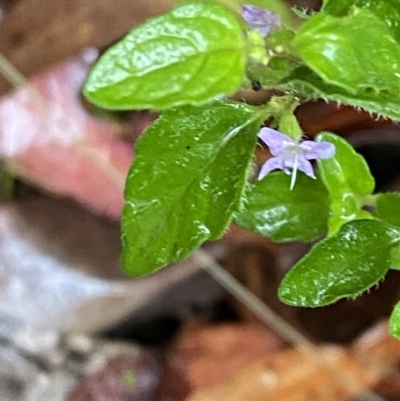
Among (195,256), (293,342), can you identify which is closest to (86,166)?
(195,256)

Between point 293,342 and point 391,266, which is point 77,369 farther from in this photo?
point 391,266

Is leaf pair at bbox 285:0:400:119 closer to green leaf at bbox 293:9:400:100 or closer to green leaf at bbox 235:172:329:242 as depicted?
green leaf at bbox 293:9:400:100

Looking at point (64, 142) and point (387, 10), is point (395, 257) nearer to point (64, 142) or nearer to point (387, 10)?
point (387, 10)

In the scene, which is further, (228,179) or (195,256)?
(195,256)

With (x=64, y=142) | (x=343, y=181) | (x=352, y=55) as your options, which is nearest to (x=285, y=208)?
(x=343, y=181)

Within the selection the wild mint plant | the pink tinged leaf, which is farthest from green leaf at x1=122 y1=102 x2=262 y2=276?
the pink tinged leaf

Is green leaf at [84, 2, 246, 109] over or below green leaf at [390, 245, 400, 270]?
over
